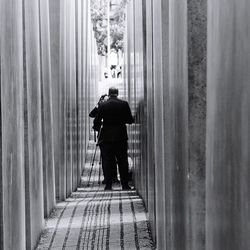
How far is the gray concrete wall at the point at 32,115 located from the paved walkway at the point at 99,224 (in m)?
0.25

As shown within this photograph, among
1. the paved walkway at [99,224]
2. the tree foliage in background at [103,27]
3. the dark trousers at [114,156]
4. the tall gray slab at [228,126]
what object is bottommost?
the paved walkway at [99,224]

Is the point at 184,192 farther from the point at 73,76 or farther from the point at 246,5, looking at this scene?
the point at 73,76

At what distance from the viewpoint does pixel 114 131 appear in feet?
45.0

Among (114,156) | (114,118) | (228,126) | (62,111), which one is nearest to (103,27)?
(114,156)

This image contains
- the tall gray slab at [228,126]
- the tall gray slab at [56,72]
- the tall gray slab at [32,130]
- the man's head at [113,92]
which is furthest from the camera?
the man's head at [113,92]

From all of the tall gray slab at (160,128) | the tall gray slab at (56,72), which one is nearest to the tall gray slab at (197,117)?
the tall gray slab at (160,128)

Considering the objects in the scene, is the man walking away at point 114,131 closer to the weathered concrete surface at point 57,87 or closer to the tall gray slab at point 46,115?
the weathered concrete surface at point 57,87

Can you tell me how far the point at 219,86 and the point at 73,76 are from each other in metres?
12.2

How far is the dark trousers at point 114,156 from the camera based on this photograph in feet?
45.7

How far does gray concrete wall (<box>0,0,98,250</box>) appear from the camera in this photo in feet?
17.4

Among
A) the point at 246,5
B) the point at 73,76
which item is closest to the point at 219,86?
the point at 246,5

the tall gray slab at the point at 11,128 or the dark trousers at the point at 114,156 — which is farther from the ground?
the tall gray slab at the point at 11,128

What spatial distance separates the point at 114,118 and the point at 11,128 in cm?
800

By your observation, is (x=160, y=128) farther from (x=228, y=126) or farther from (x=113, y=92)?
(x=113, y=92)
